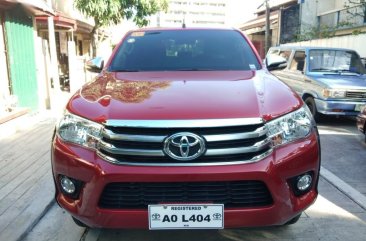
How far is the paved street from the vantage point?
314 cm

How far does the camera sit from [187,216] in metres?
2.37

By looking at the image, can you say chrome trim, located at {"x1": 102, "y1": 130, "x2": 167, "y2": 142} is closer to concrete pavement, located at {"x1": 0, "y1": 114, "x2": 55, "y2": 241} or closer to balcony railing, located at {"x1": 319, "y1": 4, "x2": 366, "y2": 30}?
concrete pavement, located at {"x1": 0, "y1": 114, "x2": 55, "y2": 241}

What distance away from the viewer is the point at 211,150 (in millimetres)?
2311

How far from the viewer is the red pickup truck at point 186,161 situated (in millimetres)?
2303

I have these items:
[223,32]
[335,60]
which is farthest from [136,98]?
[335,60]

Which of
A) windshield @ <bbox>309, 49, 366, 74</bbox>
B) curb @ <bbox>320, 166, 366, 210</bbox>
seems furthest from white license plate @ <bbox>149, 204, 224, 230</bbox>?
windshield @ <bbox>309, 49, 366, 74</bbox>

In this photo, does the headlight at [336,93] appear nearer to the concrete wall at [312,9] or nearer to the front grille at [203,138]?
the front grille at [203,138]

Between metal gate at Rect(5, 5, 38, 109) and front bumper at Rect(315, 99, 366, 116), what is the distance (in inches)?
257

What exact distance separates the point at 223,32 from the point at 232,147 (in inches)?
87.1

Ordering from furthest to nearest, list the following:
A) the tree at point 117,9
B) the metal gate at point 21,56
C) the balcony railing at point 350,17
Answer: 1. the balcony railing at point 350,17
2. the tree at point 117,9
3. the metal gate at point 21,56

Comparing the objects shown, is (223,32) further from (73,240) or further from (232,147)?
(73,240)

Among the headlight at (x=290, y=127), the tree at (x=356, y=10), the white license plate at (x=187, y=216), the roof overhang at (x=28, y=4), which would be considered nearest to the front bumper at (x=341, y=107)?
the headlight at (x=290, y=127)

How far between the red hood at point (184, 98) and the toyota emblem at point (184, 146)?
126 millimetres

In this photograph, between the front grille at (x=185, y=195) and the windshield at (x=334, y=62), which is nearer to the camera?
the front grille at (x=185, y=195)
